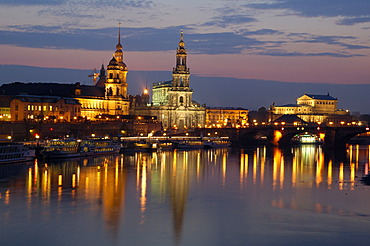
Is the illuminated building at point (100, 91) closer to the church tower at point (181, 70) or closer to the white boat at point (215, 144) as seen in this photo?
the church tower at point (181, 70)

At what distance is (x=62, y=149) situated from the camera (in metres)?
79.9

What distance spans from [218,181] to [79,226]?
24950mm

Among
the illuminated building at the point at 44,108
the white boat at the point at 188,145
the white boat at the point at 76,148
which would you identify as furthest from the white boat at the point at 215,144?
the illuminated building at the point at 44,108

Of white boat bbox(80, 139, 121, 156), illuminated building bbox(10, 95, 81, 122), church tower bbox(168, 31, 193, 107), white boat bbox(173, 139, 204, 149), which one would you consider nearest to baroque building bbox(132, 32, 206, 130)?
church tower bbox(168, 31, 193, 107)

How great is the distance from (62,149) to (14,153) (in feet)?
33.1

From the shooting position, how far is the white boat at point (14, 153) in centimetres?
6834

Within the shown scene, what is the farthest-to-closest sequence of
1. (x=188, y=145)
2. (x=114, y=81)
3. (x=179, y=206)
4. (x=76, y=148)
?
(x=114, y=81) → (x=188, y=145) → (x=76, y=148) → (x=179, y=206)

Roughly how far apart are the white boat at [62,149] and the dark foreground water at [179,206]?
20.9 feet

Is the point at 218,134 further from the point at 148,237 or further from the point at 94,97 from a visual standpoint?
the point at 148,237

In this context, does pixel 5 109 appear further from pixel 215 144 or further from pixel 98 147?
pixel 215 144

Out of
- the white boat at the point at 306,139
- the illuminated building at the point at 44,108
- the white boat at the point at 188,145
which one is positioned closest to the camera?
the white boat at the point at 188,145

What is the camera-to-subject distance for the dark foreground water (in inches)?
1375

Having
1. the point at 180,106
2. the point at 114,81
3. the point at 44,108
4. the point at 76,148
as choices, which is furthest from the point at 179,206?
the point at 180,106

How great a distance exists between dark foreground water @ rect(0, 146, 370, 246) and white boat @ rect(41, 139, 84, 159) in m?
6.38
